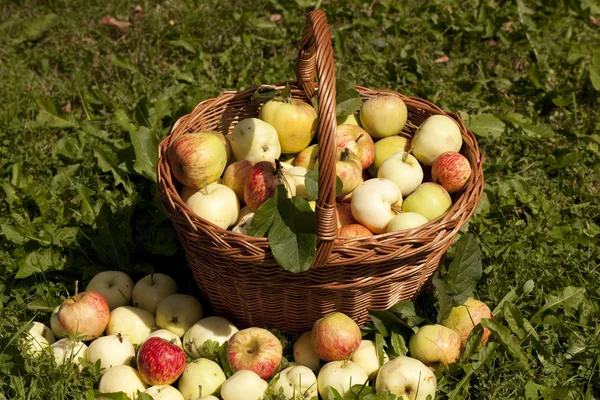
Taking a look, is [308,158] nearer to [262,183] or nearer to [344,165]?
[344,165]

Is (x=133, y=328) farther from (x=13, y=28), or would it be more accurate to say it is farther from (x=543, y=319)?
(x=13, y=28)

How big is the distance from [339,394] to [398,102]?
1427mm

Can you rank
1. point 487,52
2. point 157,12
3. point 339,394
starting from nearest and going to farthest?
point 339,394
point 487,52
point 157,12

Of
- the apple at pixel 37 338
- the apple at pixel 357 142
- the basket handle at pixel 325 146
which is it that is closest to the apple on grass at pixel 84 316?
the apple at pixel 37 338

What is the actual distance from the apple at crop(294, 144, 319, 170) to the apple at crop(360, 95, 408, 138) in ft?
1.13

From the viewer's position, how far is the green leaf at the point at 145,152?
3752mm

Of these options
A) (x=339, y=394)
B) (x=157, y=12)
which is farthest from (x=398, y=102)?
(x=157, y=12)

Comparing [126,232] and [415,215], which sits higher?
[415,215]

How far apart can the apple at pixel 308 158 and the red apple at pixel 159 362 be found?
102cm

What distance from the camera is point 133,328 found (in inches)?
121

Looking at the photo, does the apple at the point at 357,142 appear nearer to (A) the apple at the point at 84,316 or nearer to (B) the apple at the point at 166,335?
(B) the apple at the point at 166,335

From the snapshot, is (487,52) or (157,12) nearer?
(487,52)

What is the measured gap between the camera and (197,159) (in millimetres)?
2943

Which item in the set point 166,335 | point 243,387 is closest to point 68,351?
point 166,335
